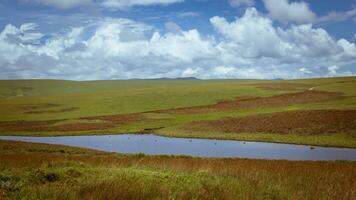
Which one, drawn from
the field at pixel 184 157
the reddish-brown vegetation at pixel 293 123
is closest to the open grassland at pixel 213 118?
the reddish-brown vegetation at pixel 293 123

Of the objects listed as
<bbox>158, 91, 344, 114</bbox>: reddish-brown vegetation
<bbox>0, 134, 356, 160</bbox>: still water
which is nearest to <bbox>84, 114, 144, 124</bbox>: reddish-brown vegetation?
<bbox>158, 91, 344, 114</bbox>: reddish-brown vegetation

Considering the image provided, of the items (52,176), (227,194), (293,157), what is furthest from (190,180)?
(293,157)

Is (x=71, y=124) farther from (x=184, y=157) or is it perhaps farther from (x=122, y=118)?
(x=184, y=157)

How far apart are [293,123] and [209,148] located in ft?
60.0

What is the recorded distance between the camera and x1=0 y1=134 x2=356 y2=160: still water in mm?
38166

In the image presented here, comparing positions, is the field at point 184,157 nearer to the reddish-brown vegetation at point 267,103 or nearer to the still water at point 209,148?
the reddish-brown vegetation at point 267,103

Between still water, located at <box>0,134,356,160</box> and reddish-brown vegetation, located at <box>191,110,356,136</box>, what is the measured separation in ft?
26.0

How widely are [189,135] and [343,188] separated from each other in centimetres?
4405

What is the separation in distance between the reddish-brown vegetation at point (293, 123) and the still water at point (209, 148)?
7.94m

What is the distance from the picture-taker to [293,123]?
57.5m

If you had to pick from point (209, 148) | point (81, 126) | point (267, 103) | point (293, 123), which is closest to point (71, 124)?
point (81, 126)

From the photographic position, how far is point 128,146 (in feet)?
159

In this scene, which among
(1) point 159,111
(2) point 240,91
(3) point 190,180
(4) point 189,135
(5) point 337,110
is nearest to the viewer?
(3) point 190,180

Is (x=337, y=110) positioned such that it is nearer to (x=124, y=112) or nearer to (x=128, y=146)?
(x=128, y=146)
